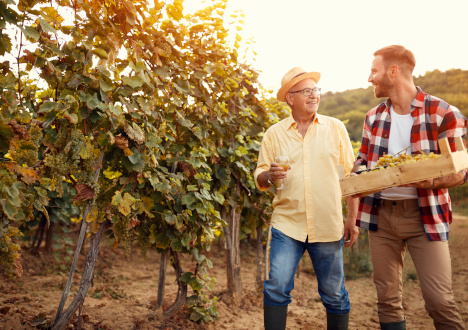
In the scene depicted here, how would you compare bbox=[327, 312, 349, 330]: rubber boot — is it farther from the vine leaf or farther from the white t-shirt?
the vine leaf

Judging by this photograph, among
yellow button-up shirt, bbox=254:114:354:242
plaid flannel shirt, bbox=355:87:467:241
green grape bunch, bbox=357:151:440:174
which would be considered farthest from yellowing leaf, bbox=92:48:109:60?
plaid flannel shirt, bbox=355:87:467:241

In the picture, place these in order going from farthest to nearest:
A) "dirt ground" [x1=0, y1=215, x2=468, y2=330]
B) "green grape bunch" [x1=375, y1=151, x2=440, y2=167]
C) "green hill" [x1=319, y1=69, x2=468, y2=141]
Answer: "green hill" [x1=319, y1=69, x2=468, y2=141], "dirt ground" [x1=0, y1=215, x2=468, y2=330], "green grape bunch" [x1=375, y1=151, x2=440, y2=167]

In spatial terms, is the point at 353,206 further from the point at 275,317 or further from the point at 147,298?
the point at 147,298

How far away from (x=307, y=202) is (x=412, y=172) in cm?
72

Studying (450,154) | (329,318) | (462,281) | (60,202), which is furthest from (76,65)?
(462,281)

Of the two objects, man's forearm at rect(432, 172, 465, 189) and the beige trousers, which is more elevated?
man's forearm at rect(432, 172, 465, 189)

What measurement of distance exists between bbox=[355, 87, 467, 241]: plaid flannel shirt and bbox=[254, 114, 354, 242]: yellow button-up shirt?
0.21 m

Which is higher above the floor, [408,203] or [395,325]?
[408,203]

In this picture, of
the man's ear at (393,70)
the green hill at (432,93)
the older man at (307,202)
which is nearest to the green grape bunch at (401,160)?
the older man at (307,202)

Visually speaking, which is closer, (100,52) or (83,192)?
(100,52)

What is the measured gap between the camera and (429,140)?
7.94 feet

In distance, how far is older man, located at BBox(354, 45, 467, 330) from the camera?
2.31 metres

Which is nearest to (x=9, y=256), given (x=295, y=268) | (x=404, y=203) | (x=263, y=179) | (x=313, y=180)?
(x=263, y=179)

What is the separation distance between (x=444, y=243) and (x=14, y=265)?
7.95 ft
